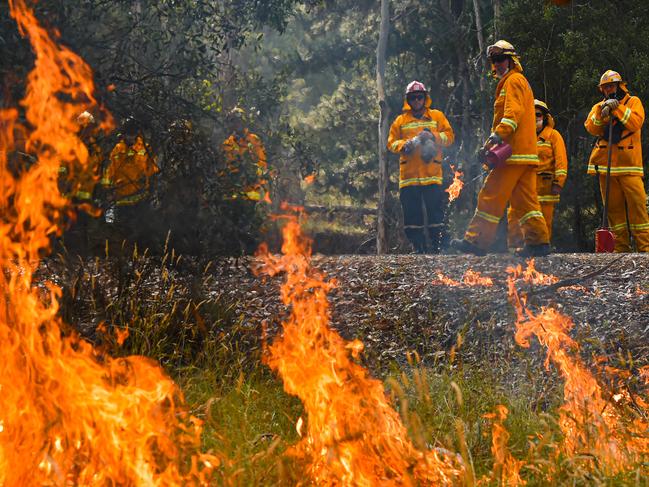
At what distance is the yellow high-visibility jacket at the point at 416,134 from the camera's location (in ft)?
36.7

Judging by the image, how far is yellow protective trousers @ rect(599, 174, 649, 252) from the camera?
1020 centimetres

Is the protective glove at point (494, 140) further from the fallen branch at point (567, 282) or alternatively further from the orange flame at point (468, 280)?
the fallen branch at point (567, 282)

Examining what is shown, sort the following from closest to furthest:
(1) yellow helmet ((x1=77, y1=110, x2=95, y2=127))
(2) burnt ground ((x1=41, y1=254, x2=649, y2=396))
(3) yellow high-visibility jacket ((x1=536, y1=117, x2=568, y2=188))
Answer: (1) yellow helmet ((x1=77, y1=110, x2=95, y2=127)) → (2) burnt ground ((x1=41, y1=254, x2=649, y2=396)) → (3) yellow high-visibility jacket ((x1=536, y1=117, x2=568, y2=188))

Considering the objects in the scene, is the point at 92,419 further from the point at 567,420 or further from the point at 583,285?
the point at 583,285

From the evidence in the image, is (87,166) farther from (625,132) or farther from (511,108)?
(625,132)

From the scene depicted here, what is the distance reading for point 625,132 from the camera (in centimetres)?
1034

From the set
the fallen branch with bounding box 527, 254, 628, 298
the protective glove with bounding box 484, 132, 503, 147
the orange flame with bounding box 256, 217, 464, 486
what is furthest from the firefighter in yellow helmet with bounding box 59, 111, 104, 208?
the protective glove with bounding box 484, 132, 503, 147

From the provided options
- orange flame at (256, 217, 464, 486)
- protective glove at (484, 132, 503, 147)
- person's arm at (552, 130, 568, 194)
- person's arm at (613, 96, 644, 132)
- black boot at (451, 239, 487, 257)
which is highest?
person's arm at (613, 96, 644, 132)

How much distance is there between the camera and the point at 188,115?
20.5ft

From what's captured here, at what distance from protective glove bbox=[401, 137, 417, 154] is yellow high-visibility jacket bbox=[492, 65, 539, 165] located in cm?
242

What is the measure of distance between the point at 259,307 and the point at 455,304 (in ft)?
5.00

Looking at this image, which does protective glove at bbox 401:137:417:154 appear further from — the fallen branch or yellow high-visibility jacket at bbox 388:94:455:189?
the fallen branch

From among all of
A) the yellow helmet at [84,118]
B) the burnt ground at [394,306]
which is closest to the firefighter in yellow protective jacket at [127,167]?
the yellow helmet at [84,118]

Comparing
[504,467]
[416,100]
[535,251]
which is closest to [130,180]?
[504,467]
